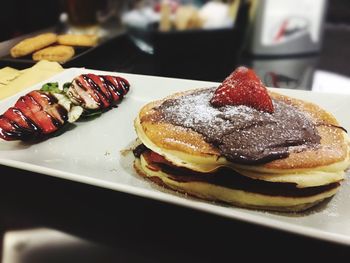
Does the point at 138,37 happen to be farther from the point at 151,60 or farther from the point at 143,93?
the point at 143,93

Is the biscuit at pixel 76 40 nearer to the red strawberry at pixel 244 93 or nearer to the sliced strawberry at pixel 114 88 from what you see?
the sliced strawberry at pixel 114 88

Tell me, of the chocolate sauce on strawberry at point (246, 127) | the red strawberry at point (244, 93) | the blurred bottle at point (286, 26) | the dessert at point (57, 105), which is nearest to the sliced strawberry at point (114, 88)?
the dessert at point (57, 105)

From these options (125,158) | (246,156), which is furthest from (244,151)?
(125,158)

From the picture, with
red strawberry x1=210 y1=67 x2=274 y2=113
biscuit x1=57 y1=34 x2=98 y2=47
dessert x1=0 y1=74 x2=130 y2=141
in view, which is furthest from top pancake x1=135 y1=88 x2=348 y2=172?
biscuit x1=57 y1=34 x2=98 y2=47

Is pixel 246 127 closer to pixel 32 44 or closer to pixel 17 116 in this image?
pixel 17 116

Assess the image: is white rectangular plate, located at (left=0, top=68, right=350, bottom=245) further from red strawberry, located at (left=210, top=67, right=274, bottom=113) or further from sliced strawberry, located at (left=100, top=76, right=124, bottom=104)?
red strawberry, located at (left=210, top=67, right=274, bottom=113)
